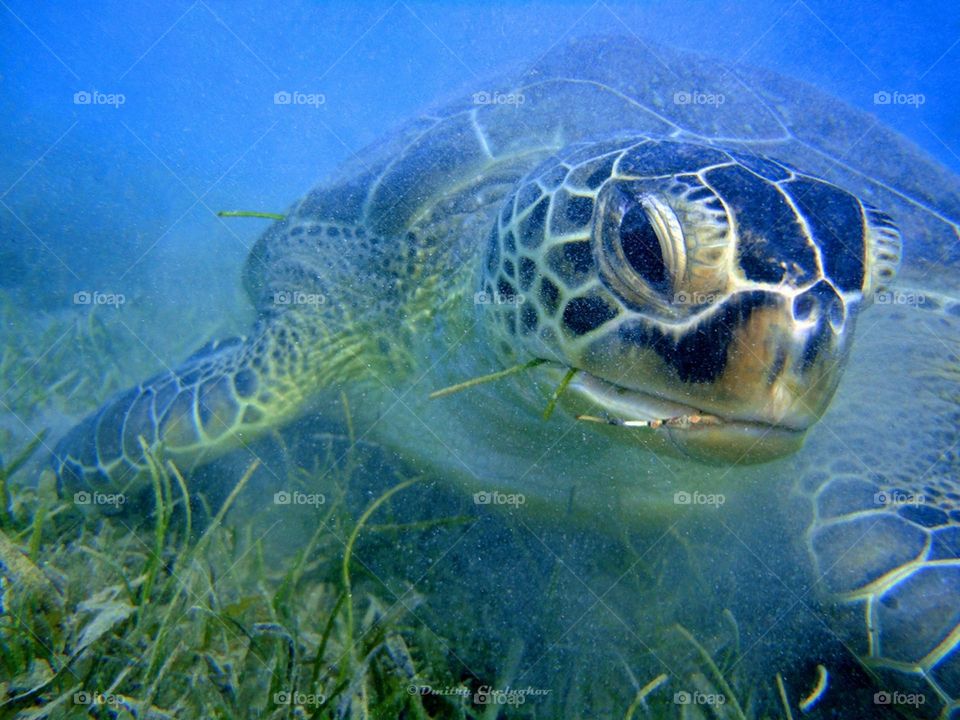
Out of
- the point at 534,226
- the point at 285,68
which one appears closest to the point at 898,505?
the point at 534,226

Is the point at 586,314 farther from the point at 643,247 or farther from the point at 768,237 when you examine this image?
the point at 768,237

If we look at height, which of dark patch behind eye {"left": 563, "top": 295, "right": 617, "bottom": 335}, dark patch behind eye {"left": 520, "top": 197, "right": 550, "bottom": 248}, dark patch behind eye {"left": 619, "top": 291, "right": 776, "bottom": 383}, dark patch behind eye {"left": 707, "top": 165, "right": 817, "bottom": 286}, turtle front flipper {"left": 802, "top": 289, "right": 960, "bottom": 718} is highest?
dark patch behind eye {"left": 520, "top": 197, "right": 550, "bottom": 248}

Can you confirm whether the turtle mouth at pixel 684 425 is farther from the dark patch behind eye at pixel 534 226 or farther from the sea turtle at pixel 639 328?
the dark patch behind eye at pixel 534 226

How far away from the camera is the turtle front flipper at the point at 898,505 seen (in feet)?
6.09

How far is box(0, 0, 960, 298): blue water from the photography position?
18.9m

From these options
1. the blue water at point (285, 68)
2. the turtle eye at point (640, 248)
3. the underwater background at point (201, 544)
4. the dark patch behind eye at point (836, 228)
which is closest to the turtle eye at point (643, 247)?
the turtle eye at point (640, 248)

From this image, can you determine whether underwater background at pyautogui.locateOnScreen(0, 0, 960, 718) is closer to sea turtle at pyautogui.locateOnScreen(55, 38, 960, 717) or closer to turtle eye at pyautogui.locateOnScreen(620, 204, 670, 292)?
sea turtle at pyautogui.locateOnScreen(55, 38, 960, 717)

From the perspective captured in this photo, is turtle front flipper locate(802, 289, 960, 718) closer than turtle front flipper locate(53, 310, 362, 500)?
Yes

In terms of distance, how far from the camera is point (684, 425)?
169 cm

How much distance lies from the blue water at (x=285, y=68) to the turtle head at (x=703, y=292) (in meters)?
12.8

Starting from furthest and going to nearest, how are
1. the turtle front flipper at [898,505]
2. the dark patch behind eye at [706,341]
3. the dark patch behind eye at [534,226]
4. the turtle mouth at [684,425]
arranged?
the dark patch behind eye at [534,226], the turtle front flipper at [898,505], the turtle mouth at [684,425], the dark patch behind eye at [706,341]

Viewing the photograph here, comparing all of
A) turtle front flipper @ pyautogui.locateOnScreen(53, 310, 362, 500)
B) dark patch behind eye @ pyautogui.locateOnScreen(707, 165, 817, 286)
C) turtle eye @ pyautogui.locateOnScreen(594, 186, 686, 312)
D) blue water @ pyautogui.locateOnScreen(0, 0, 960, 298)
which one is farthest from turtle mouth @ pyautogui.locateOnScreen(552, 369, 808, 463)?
blue water @ pyautogui.locateOnScreen(0, 0, 960, 298)

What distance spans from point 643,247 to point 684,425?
567 millimetres

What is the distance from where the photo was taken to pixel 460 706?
1854 mm
